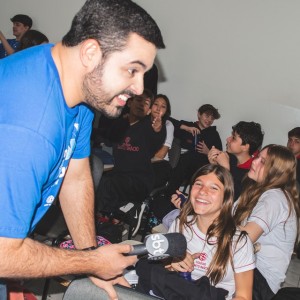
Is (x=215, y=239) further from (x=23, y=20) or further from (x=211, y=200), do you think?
(x=23, y=20)

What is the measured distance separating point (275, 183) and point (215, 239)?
2.38 feet

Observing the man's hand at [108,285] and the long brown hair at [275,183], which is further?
the long brown hair at [275,183]

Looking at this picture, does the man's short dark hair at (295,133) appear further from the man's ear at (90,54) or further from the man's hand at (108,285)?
the man's ear at (90,54)

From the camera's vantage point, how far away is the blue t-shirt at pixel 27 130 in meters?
0.91

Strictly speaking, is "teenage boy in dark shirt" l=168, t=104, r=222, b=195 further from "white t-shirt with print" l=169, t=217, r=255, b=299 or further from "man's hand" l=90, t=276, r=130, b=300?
"man's hand" l=90, t=276, r=130, b=300

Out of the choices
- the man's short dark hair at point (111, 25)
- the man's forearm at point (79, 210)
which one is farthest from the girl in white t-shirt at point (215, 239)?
the man's short dark hair at point (111, 25)

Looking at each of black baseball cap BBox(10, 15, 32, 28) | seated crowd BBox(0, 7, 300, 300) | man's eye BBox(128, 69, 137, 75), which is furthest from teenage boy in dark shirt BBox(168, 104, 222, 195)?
man's eye BBox(128, 69, 137, 75)

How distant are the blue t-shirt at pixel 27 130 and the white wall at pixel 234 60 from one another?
13.3 feet

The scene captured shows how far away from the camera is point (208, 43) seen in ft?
16.2

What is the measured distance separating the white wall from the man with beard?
386 cm

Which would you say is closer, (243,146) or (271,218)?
(271,218)

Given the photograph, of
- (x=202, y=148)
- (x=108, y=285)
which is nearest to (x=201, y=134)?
(x=202, y=148)

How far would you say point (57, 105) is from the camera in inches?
41.7

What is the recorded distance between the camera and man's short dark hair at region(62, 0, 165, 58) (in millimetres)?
1074
